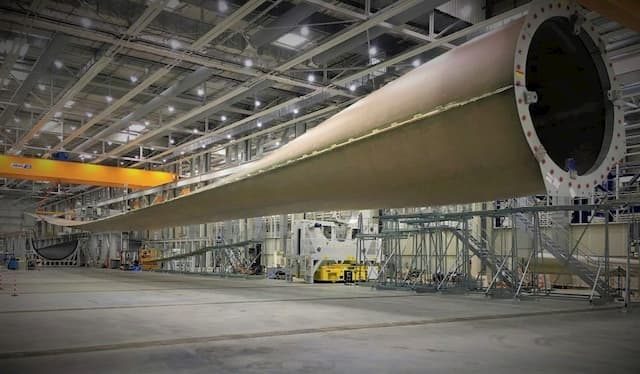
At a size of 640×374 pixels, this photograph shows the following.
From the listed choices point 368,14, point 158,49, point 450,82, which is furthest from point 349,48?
point 450,82

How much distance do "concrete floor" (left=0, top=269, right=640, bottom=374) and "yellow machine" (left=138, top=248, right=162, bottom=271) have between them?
22049 millimetres

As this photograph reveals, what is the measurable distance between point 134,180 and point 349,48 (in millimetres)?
17003

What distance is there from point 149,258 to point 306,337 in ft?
97.3

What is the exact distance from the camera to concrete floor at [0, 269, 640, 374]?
18.3ft

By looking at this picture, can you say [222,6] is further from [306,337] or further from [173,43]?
[306,337]

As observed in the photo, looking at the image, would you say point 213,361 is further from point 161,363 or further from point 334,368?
point 334,368

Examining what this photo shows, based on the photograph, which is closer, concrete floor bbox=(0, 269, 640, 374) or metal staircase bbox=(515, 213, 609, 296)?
concrete floor bbox=(0, 269, 640, 374)

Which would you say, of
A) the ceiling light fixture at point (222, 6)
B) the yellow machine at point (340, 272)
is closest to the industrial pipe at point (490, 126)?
the ceiling light fixture at point (222, 6)

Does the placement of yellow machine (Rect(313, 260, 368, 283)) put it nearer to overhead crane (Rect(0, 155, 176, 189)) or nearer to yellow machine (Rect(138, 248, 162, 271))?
overhead crane (Rect(0, 155, 176, 189))

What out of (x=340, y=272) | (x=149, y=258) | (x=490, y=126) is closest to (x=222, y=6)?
(x=490, y=126)

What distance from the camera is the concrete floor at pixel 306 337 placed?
557cm

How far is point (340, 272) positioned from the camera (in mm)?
22219

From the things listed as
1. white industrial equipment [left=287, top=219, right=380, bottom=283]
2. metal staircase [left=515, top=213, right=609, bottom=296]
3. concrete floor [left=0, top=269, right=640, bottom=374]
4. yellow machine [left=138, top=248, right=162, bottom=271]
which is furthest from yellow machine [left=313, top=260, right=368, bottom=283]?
yellow machine [left=138, top=248, right=162, bottom=271]

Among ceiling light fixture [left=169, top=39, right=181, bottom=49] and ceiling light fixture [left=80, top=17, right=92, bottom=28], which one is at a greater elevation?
ceiling light fixture [left=80, top=17, right=92, bottom=28]
